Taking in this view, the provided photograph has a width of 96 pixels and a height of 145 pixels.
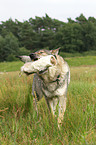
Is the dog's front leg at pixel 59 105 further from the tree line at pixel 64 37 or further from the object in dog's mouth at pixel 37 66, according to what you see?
the tree line at pixel 64 37

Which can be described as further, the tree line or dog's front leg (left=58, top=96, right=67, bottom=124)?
the tree line

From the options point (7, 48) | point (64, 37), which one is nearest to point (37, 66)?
point (7, 48)

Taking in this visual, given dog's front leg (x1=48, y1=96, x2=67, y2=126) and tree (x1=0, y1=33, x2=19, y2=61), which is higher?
tree (x1=0, y1=33, x2=19, y2=61)

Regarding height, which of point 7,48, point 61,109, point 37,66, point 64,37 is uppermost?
point 64,37

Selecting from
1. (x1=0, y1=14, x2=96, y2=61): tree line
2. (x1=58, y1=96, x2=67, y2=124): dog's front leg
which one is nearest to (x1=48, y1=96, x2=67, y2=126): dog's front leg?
(x1=58, y1=96, x2=67, y2=124): dog's front leg

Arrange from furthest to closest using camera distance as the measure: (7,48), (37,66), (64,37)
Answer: (64,37)
(7,48)
(37,66)

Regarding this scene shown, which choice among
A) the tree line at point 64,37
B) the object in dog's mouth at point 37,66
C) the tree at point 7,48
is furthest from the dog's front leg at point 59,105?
the tree line at point 64,37

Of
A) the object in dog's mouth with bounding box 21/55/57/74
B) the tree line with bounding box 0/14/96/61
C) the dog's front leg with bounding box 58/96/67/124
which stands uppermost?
the tree line with bounding box 0/14/96/61

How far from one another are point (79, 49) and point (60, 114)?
3616cm

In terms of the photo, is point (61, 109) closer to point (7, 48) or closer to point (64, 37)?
point (7, 48)

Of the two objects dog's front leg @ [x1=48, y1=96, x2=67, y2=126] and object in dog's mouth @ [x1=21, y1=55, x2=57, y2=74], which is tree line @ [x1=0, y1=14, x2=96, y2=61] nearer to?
dog's front leg @ [x1=48, y1=96, x2=67, y2=126]

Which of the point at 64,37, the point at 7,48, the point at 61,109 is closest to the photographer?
the point at 61,109

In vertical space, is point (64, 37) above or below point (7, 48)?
above

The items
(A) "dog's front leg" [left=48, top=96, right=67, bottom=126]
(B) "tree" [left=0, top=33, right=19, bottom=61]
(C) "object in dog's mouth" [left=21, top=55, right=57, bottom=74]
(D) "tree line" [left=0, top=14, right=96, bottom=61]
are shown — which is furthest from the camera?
(D) "tree line" [left=0, top=14, right=96, bottom=61]
